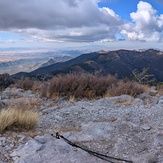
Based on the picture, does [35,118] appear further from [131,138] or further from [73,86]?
[73,86]

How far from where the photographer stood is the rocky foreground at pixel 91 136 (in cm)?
415

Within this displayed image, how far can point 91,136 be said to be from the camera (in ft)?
16.9

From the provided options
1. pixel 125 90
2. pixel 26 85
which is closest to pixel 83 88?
pixel 125 90

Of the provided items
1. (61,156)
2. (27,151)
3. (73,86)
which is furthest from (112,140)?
(73,86)

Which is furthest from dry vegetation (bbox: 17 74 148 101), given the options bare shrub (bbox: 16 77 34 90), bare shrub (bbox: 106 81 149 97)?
bare shrub (bbox: 16 77 34 90)

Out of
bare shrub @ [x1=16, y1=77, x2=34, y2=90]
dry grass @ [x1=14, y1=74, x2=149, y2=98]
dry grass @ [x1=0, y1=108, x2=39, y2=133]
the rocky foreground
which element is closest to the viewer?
the rocky foreground

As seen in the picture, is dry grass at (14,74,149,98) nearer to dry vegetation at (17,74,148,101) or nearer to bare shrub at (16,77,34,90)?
dry vegetation at (17,74,148,101)

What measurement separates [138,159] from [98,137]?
44.3 inches

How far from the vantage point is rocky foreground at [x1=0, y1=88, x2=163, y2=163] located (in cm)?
415

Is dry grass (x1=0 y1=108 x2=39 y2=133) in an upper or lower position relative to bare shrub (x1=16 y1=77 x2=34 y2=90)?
upper

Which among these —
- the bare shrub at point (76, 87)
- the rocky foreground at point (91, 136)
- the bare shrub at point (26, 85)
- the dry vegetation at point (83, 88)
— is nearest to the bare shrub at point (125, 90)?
the dry vegetation at point (83, 88)

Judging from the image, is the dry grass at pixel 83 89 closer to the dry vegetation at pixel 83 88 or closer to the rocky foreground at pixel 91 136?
the dry vegetation at pixel 83 88

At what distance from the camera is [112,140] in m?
5.01

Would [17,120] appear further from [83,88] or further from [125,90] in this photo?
[125,90]
